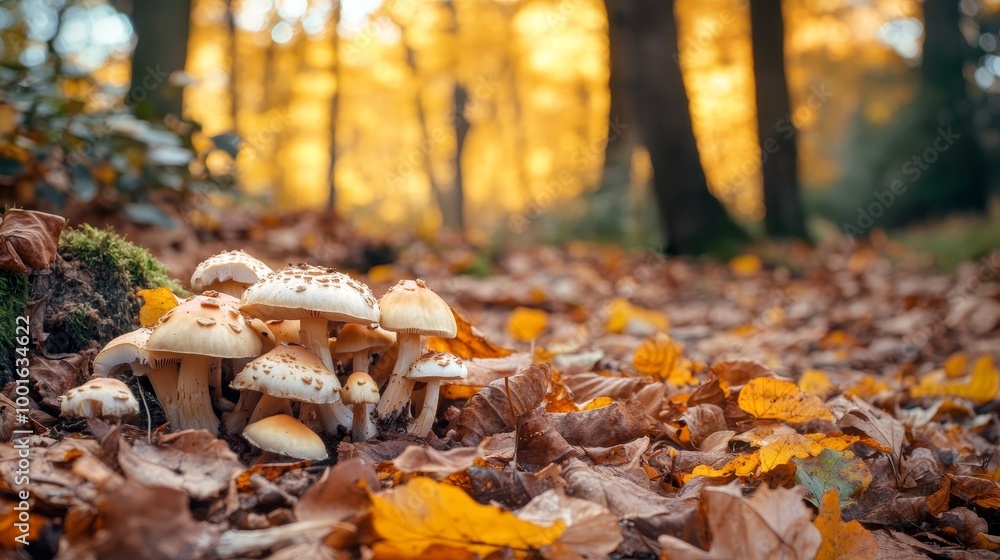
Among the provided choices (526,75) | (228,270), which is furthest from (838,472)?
(526,75)

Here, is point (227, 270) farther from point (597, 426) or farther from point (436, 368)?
point (597, 426)

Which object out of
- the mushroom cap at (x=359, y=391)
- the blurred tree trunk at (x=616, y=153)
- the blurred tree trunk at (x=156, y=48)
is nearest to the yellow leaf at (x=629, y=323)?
the mushroom cap at (x=359, y=391)

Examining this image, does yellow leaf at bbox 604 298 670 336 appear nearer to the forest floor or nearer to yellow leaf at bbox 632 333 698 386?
the forest floor

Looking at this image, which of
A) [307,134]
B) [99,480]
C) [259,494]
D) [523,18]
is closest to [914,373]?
[259,494]

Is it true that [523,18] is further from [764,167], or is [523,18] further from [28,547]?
[28,547]

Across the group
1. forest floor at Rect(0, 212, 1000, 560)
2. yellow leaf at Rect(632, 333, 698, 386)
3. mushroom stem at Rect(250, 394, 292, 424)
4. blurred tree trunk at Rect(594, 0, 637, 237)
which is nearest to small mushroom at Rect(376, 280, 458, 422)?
forest floor at Rect(0, 212, 1000, 560)
